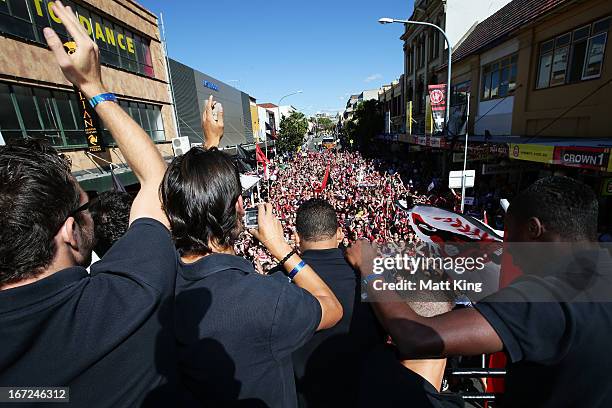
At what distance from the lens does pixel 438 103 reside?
1662 centimetres

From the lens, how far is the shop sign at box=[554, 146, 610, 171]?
738cm

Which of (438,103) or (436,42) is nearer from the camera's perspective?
(438,103)

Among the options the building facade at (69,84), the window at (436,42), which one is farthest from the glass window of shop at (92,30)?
the window at (436,42)

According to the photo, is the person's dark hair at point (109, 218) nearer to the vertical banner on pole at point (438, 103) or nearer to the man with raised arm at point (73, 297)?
the man with raised arm at point (73, 297)

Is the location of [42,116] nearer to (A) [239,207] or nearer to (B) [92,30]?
(B) [92,30]

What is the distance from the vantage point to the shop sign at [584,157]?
738 centimetres

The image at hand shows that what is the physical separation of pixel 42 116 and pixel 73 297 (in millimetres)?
13706

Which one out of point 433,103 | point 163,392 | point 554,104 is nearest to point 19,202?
point 163,392

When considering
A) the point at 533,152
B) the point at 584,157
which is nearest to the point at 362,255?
the point at 584,157

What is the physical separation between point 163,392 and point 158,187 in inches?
34.7

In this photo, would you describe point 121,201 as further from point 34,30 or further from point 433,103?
point 433,103

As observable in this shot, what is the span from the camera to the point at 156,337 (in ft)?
3.79

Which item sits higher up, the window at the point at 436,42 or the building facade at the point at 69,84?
the window at the point at 436,42

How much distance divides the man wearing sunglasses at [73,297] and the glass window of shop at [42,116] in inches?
417
